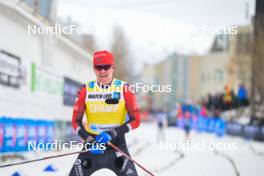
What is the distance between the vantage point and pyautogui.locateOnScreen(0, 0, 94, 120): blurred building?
14.0 m

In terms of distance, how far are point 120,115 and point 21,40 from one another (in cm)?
1123

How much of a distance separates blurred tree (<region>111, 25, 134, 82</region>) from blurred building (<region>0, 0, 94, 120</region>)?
90.8 feet

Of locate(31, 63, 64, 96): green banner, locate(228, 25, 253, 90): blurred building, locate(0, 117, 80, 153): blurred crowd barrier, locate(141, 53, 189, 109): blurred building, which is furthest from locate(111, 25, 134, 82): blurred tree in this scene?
locate(0, 117, 80, 153): blurred crowd barrier

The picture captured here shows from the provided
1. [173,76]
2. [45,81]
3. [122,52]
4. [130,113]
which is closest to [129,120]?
[130,113]

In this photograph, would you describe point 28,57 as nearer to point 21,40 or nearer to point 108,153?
point 21,40

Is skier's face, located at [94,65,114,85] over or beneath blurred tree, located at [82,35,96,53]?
beneath

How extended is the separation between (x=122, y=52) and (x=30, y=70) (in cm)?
3476

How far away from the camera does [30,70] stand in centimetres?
1566

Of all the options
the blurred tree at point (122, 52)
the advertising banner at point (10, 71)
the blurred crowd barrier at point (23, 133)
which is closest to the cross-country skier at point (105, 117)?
the blurred crowd barrier at point (23, 133)

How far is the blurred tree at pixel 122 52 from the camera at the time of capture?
49562mm

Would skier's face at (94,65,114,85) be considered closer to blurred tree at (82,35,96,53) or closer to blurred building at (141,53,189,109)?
blurred tree at (82,35,96,53)

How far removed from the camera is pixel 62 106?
64.6 feet

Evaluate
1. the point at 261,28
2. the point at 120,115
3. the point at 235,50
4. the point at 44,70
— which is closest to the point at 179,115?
the point at 261,28

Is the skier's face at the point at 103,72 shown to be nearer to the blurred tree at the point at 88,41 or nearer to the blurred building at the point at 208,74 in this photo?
the blurred tree at the point at 88,41
